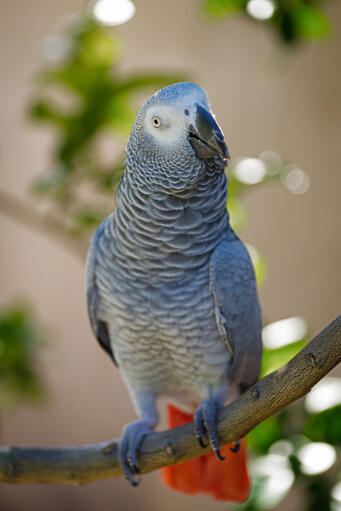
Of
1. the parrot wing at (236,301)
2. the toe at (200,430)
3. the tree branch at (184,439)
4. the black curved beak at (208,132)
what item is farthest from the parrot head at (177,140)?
the toe at (200,430)

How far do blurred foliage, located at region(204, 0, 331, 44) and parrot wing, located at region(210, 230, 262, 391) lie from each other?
1.60 ft

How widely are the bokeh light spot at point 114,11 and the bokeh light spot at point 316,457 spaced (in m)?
0.96

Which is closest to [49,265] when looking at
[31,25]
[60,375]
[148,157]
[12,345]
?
[60,375]

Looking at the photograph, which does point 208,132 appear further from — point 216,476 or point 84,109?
point 84,109

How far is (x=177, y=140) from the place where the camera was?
28.0 inches

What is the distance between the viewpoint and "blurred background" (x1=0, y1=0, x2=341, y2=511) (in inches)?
47.3

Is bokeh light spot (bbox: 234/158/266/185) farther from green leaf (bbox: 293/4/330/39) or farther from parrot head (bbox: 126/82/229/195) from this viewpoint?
parrot head (bbox: 126/82/229/195)

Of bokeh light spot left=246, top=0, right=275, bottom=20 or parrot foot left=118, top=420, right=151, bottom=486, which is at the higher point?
bokeh light spot left=246, top=0, right=275, bottom=20

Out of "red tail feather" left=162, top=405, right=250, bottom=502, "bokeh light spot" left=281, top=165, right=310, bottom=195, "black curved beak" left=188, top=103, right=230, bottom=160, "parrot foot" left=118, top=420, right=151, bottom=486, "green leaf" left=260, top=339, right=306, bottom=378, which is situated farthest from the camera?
"bokeh light spot" left=281, top=165, right=310, bottom=195

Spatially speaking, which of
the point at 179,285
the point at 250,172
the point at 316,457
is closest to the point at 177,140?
the point at 179,285

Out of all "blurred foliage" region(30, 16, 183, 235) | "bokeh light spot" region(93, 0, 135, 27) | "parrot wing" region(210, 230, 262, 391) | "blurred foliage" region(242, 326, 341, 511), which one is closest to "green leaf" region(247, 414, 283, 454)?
"blurred foliage" region(242, 326, 341, 511)

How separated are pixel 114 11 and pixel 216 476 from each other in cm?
92

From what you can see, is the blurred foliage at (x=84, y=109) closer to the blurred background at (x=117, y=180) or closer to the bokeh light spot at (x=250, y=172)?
the blurred background at (x=117, y=180)

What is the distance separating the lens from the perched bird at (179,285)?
73 cm
